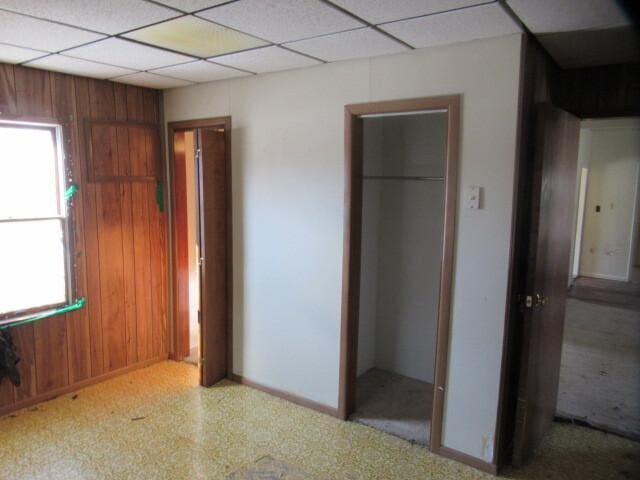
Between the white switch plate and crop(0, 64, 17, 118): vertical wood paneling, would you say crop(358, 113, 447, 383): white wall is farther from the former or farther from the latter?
crop(0, 64, 17, 118): vertical wood paneling

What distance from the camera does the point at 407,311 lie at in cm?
376

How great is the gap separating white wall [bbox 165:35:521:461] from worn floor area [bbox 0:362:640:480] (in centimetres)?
26

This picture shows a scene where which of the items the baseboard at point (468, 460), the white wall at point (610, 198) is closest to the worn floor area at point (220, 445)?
the baseboard at point (468, 460)

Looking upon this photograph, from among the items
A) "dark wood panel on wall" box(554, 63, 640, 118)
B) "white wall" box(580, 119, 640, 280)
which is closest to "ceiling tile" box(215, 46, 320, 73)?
"dark wood panel on wall" box(554, 63, 640, 118)

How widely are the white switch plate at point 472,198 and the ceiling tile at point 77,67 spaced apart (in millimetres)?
2375

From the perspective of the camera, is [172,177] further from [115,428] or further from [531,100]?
[531,100]

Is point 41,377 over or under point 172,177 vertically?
under

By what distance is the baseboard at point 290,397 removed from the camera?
3.22m

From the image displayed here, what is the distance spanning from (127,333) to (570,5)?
3706 millimetres

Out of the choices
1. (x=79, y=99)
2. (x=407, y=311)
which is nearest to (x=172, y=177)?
(x=79, y=99)

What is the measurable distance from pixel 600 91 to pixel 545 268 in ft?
4.16

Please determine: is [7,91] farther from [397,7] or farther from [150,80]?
[397,7]

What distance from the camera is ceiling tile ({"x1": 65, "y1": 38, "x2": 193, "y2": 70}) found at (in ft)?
8.37

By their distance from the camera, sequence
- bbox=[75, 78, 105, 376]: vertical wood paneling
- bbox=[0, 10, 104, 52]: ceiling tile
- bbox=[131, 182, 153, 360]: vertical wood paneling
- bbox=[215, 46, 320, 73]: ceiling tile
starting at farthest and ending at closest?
1. bbox=[131, 182, 153, 360]: vertical wood paneling
2. bbox=[75, 78, 105, 376]: vertical wood paneling
3. bbox=[215, 46, 320, 73]: ceiling tile
4. bbox=[0, 10, 104, 52]: ceiling tile
